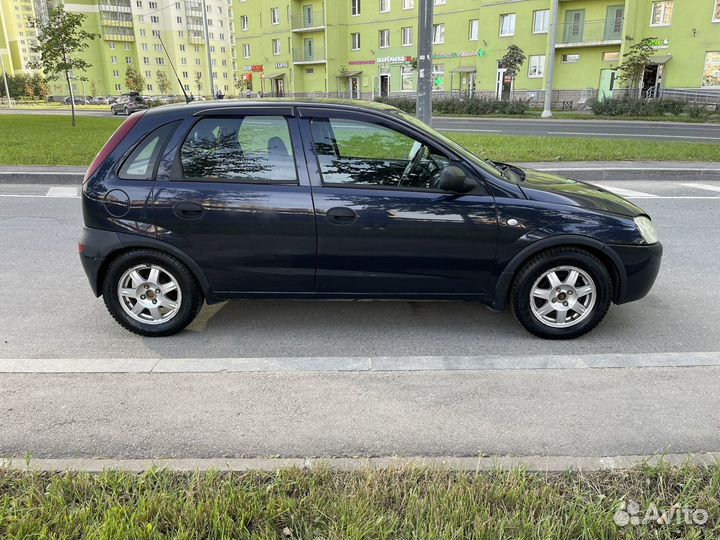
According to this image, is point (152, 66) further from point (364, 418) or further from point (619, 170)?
point (364, 418)

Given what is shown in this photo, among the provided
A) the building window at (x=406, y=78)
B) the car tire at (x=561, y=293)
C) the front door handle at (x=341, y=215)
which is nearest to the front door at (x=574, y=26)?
the building window at (x=406, y=78)

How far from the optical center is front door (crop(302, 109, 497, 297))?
3.98m

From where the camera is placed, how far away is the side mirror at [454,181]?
388 centimetres

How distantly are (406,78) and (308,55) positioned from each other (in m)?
12.0

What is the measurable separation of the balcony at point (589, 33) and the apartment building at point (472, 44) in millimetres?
68

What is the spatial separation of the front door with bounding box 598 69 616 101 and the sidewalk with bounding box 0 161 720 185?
3234 cm

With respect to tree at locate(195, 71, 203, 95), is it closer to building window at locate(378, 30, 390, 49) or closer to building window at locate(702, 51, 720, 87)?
building window at locate(378, 30, 390, 49)

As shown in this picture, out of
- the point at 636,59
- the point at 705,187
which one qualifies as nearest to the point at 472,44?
the point at 636,59

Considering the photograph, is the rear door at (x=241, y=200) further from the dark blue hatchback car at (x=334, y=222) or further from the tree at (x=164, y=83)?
the tree at (x=164, y=83)

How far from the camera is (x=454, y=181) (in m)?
3.88

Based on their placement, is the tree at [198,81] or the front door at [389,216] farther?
the tree at [198,81]

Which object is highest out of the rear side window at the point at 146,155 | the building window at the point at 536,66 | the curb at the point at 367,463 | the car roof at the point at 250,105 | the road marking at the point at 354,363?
the building window at the point at 536,66

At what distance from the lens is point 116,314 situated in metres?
4.29

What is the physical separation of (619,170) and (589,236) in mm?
8464
